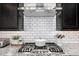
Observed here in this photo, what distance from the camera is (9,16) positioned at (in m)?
2.30

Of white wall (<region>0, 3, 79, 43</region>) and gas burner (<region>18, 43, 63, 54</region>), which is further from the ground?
white wall (<region>0, 3, 79, 43</region>)

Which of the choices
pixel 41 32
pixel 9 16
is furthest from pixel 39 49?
pixel 9 16

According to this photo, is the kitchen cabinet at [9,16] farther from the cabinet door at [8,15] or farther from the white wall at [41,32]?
the white wall at [41,32]

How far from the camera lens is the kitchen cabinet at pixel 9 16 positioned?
2293 millimetres

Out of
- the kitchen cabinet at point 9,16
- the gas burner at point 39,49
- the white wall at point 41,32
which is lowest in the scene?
the gas burner at point 39,49

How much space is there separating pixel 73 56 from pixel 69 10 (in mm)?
965

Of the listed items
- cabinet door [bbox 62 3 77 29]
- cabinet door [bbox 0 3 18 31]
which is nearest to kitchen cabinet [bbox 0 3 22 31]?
cabinet door [bbox 0 3 18 31]

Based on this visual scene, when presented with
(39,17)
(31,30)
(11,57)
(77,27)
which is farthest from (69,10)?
(11,57)

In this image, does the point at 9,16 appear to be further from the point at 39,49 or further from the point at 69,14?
the point at 69,14

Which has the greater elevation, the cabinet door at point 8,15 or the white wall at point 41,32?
the cabinet door at point 8,15

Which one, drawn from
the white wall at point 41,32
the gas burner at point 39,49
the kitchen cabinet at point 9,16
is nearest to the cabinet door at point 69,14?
the white wall at point 41,32

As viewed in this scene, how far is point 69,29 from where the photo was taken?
2.33 metres

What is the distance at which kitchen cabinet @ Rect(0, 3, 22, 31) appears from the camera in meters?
2.29

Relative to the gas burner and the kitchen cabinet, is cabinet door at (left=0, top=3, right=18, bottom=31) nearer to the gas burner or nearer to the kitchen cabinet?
the kitchen cabinet
